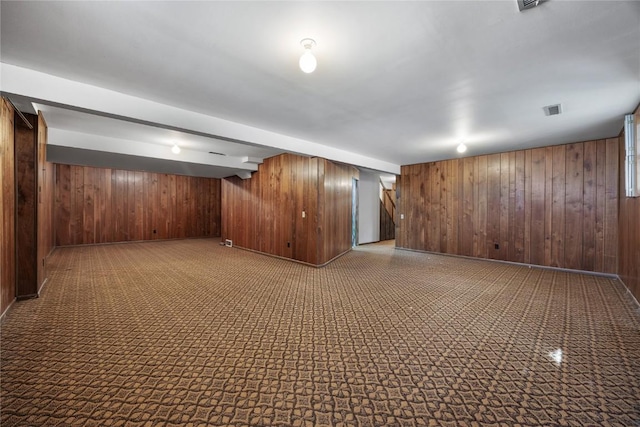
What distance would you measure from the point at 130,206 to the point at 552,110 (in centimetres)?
1085

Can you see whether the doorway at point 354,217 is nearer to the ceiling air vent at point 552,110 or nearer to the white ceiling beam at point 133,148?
the white ceiling beam at point 133,148

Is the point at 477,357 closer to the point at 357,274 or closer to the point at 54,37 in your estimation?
the point at 357,274

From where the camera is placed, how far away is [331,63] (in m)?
2.28

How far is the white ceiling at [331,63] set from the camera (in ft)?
5.67

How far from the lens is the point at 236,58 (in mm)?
2219

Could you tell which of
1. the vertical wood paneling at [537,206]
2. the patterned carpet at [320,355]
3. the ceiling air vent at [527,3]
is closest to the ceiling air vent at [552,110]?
the ceiling air vent at [527,3]

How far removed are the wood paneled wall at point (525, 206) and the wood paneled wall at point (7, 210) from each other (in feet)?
24.8

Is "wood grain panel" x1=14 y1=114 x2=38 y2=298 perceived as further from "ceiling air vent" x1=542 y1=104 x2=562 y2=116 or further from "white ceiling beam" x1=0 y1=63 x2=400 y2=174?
"ceiling air vent" x1=542 y1=104 x2=562 y2=116

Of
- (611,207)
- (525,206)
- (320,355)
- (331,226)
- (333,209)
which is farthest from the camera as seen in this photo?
(333,209)

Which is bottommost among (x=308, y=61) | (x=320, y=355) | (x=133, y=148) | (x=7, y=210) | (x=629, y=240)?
(x=320, y=355)

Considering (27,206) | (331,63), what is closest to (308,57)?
(331,63)

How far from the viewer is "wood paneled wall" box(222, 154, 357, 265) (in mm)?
5434

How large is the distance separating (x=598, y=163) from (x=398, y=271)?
411cm

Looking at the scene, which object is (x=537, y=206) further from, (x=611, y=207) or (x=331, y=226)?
(x=331, y=226)
